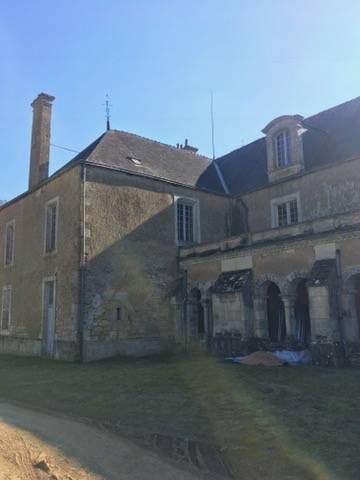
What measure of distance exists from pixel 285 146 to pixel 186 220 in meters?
4.81

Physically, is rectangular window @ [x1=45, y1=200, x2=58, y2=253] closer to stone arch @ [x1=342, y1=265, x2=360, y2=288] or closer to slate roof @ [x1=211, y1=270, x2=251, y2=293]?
slate roof @ [x1=211, y1=270, x2=251, y2=293]

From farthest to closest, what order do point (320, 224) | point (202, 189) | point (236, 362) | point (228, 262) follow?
point (202, 189), point (228, 262), point (320, 224), point (236, 362)

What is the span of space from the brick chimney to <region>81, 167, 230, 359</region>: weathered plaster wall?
4.59 meters

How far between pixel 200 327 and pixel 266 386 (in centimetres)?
819

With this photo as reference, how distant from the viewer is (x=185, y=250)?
1688 centimetres

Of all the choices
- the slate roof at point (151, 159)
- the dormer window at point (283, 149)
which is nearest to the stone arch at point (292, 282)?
the dormer window at point (283, 149)

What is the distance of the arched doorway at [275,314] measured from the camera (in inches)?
562

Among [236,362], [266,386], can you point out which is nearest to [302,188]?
[236,362]

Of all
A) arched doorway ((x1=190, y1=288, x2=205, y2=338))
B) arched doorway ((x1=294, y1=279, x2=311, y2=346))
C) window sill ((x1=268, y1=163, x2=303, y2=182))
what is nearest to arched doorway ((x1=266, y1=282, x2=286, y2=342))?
arched doorway ((x1=294, y1=279, x2=311, y2=346))

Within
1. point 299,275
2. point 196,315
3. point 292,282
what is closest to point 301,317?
point 292,282

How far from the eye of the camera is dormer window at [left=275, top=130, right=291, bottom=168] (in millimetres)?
17047

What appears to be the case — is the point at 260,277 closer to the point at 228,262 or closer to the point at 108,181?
the point at 228,262

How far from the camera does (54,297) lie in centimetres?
1549

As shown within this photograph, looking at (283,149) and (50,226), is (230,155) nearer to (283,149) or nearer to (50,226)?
(283,149)
